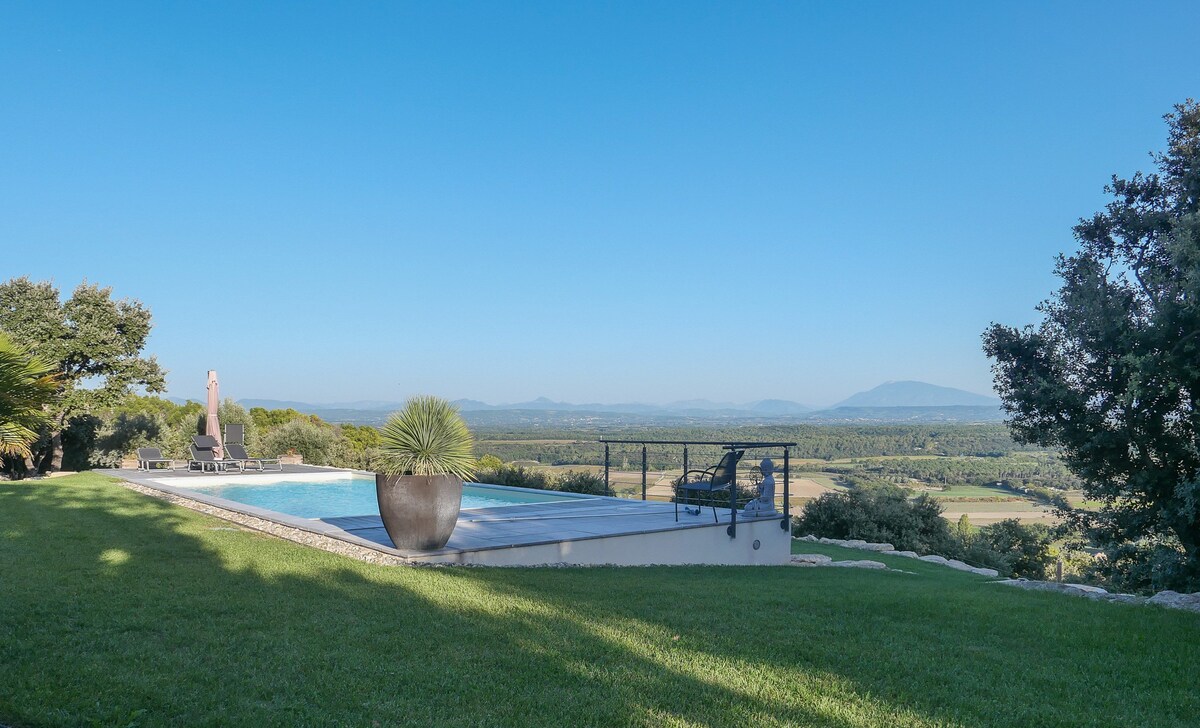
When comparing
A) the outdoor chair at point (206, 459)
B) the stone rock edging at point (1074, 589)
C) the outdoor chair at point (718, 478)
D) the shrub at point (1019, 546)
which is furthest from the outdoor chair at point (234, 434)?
the shrub at point (1019, 546)

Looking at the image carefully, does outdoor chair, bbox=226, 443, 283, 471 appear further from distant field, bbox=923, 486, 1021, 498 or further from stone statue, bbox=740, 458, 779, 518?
distant field, bbox=923, 486, 1021, 498

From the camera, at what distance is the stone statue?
412 inches

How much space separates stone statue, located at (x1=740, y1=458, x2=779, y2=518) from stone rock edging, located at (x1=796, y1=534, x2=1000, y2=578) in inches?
116

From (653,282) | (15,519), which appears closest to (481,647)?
(15,519)

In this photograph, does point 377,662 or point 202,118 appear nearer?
point 377,662

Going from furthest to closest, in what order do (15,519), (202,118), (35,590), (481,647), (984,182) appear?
1. (984,182)
2. (202,118)
3. (15,519)
4. (35,590)
5. (481,647)

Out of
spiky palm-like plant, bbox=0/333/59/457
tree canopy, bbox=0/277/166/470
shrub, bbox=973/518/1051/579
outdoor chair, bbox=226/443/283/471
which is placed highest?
tree canopy, bbox=0/277/166/470

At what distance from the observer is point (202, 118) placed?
2036 cm

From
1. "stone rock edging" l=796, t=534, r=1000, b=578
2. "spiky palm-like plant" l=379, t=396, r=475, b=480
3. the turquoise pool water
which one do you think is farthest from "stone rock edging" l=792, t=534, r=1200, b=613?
"spiky palm-like plant" l=379, t=396, r=475, b=480

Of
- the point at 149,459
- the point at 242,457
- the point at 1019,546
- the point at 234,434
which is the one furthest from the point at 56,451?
the point at 1019,546

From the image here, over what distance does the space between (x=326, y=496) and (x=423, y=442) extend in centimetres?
983

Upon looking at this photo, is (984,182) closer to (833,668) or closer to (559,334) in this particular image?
(833,668)

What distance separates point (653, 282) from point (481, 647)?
4262 centimetres

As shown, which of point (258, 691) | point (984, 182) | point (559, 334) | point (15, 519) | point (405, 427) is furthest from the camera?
point (559, 334)
